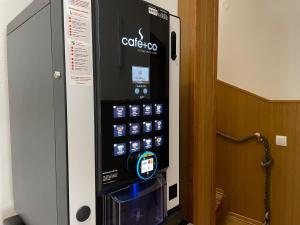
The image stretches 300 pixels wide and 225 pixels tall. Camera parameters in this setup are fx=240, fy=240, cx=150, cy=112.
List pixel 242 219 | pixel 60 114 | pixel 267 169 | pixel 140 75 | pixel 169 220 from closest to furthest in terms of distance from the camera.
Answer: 1. pixel 60 114
2. pixel 140 75
3. pixel 169 220
4. pixel 267 169
5. pixel 242 219

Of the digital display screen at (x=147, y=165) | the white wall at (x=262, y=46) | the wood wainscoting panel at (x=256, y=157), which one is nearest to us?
the digital display screen at (x=147, y=165)

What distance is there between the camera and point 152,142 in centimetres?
58

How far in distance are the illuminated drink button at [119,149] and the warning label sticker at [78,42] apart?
0.46 feet

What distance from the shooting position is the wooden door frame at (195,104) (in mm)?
900

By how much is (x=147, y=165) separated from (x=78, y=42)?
302mm

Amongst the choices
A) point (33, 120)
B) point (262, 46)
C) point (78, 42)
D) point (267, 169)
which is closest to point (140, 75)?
point (78, 42)

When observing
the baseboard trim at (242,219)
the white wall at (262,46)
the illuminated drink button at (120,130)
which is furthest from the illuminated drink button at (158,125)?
the baseboard trim at (242,219)

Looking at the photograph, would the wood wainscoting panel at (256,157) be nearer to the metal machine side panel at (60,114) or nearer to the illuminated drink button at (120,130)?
the illuminated drink button at (120,130)

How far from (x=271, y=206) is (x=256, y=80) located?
1268 millimetres

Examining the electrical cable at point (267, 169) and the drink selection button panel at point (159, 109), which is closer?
the drink selection button panel at point (159, 109)

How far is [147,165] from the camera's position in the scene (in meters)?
0.55

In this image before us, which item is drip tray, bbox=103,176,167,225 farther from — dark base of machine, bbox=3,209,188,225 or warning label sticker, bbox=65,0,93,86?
warning label sticker, bbox=65,0,93,86

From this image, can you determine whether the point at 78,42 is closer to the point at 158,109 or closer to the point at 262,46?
the point at 158,109

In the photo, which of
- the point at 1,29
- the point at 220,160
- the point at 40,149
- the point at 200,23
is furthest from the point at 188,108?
the point at 220,160
